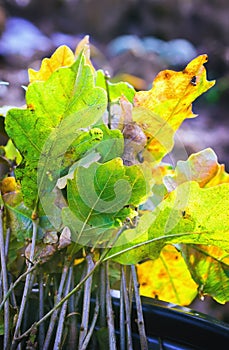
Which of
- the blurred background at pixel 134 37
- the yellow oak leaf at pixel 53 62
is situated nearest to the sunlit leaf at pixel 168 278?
the yellow oak leaf at pixel 53 62

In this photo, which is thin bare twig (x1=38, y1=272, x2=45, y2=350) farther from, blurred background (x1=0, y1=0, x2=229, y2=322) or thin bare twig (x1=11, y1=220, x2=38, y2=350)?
blurred background (x1=0, y1=0, x2=229, y2=322)

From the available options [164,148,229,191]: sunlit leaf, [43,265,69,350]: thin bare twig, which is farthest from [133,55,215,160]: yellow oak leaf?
[43,265,69,350]: thin bare twig

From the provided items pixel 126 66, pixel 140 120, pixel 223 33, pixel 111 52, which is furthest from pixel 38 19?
pixel 140 120

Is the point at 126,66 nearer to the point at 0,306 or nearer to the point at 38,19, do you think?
the point at 38,19

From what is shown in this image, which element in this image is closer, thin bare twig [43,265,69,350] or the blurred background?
thin bare twig [43,265,69,350]

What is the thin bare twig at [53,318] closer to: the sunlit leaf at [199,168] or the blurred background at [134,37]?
the sunlit leaf at [199,168]
